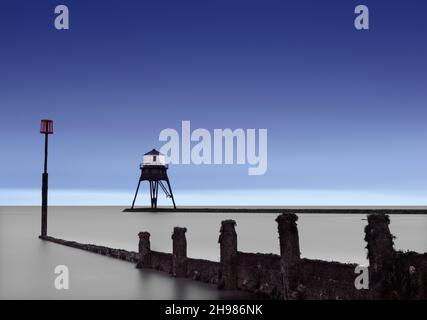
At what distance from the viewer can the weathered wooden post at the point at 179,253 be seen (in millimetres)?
14320

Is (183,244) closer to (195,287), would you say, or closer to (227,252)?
(195,287)

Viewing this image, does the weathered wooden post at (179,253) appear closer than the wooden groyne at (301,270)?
No

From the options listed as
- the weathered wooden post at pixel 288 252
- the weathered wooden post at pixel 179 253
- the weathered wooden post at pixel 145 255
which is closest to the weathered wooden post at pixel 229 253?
the weathered wooden post at pixel 288 252

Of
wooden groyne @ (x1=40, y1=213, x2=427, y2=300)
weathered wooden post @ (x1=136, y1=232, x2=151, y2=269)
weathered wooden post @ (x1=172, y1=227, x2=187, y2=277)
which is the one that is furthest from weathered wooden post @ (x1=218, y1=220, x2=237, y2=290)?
weathered wooden post @ (x1=136, y1=232, x2=151, y2=269)

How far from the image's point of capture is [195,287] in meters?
13.6

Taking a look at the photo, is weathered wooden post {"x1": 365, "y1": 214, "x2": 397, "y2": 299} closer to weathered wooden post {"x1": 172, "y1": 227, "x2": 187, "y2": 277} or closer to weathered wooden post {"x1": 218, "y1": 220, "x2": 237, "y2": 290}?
weathered wooden post {"x1": 218, "y1": 220, "x2": 237, "y2": 290}

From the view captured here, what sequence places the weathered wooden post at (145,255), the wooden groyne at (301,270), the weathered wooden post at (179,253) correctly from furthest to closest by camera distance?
the weathered wooden post at (145,255) → the weathered wooden post at (179,253) → the wooden groyne at (301,270)

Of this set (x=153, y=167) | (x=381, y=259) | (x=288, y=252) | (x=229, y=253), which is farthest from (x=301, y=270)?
(x=153, y=167)

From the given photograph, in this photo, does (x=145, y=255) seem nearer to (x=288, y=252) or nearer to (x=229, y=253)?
(x=229, y=253)

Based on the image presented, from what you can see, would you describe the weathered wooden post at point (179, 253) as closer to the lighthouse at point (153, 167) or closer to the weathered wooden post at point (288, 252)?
the weathered wooden post at point (288, 252)

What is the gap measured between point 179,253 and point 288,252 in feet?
16.2

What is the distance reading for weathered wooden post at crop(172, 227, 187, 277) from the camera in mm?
14320
